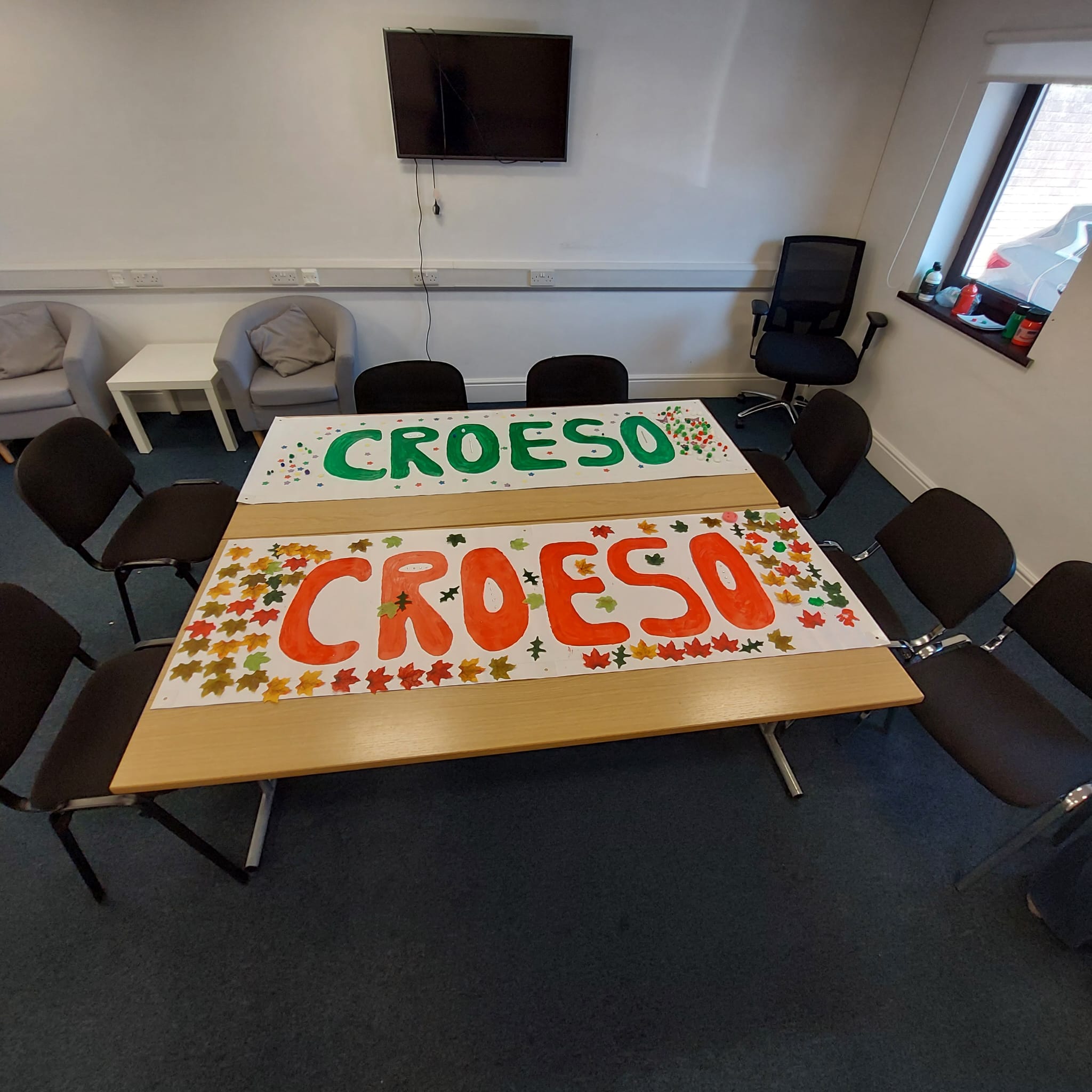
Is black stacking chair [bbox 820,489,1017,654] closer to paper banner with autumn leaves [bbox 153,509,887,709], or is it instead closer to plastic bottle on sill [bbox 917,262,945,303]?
paper banner with autumn leaves [bbox 153,509,887,709]

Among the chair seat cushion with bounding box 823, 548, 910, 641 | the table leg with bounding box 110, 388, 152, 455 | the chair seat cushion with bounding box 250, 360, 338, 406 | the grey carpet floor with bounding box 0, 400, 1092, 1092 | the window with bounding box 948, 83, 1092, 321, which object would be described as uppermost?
the window with bounding box 948, 83, 1092, 321

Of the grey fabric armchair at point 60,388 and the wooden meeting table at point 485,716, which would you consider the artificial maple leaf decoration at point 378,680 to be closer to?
the wooden meeting table at point 485,716

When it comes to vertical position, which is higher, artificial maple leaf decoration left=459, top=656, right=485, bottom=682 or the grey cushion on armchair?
artificial maple leaf decoration left=459, top=656, right=485, bottom=682

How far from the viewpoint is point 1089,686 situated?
1523 mm

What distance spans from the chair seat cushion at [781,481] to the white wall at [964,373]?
961 millimetres

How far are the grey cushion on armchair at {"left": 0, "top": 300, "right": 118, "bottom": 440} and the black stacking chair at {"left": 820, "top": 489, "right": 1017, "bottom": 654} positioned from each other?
3534 millimetres

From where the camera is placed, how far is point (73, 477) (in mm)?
1829

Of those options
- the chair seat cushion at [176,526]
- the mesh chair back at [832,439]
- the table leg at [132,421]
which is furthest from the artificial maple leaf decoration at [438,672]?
the table leg at [132,421]

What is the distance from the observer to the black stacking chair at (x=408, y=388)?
2334 millimetres

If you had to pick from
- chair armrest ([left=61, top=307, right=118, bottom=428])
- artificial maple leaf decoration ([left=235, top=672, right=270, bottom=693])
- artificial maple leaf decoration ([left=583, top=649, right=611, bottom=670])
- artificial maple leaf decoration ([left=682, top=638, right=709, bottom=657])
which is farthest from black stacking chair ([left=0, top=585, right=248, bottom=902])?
chair armrest ([left=61, top=307, right=118, bottom=428])

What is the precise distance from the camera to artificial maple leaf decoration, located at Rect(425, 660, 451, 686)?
1.23 meters

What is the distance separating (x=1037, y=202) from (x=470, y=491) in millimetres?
2844

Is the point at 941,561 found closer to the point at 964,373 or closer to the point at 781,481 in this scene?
the point at 781,481

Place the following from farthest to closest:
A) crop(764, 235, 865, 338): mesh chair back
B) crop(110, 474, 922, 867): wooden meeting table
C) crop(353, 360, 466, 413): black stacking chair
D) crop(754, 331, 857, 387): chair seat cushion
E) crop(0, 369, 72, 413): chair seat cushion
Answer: crop(764, 235, 865, 338): mesh chair back < crop(754, 331, 857, 387): chair seat cushion < crop(0, 369, 72, 413): chair seat cushion < crop(353, 360, 466, 413): black stacking chair < crop(110, 474, 922, 867): wooden meeting table
